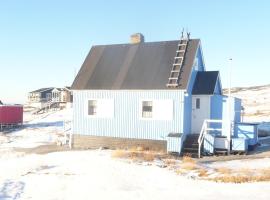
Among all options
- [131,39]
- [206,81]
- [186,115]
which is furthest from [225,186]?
[131,39]

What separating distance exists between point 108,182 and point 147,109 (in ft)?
33.9

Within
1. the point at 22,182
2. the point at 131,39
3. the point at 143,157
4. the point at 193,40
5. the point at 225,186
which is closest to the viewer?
the point at 225,186

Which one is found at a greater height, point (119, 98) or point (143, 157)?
point (119, 98)

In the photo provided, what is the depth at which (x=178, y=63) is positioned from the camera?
25.0 meters

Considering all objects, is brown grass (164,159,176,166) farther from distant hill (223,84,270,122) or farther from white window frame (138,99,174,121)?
distant hill (223,84,270,122)

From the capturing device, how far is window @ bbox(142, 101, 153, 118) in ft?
80.1

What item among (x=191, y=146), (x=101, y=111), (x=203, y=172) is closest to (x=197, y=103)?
(x=191, y=146)

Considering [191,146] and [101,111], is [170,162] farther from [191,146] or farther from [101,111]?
[101,111]

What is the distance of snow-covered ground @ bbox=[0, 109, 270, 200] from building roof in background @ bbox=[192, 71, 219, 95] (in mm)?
6199

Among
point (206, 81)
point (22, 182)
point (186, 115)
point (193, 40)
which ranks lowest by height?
point (22, 182)

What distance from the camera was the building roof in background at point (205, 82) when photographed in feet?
81.5

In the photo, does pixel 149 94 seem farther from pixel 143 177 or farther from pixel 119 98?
pixel 143 177

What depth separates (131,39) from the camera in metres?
29.9

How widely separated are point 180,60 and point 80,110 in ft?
25.7
